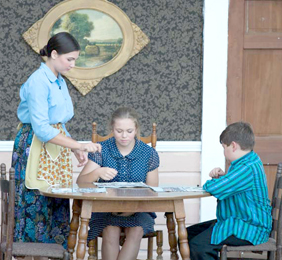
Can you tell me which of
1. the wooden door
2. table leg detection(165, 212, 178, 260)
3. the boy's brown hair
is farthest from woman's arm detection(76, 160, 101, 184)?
the wooden door


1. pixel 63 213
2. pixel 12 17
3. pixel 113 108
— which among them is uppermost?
pixel 12 17

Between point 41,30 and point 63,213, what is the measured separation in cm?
165

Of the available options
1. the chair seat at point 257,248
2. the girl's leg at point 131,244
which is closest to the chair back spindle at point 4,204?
the girl's leg at point 131,244

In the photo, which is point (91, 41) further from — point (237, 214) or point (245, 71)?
point (237, 214)

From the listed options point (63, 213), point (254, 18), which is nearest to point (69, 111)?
point (63, 213)

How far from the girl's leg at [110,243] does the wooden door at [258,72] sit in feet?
5.28

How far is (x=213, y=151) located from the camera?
186 inches

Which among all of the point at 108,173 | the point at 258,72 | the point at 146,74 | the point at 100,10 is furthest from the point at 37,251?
the point at 258,72

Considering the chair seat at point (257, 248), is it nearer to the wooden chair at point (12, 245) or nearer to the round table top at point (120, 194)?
the round table top at point (120, 194)

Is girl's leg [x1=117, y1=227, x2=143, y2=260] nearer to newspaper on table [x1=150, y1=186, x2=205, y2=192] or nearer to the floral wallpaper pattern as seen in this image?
newspaper on table [x1=150, y1=186, x2=205, y2=192]

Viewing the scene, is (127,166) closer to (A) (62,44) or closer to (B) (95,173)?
(B) (95,173)

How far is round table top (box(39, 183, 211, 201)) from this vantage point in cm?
303

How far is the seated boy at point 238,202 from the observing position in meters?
3.26

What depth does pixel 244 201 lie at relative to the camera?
10.8 feet
